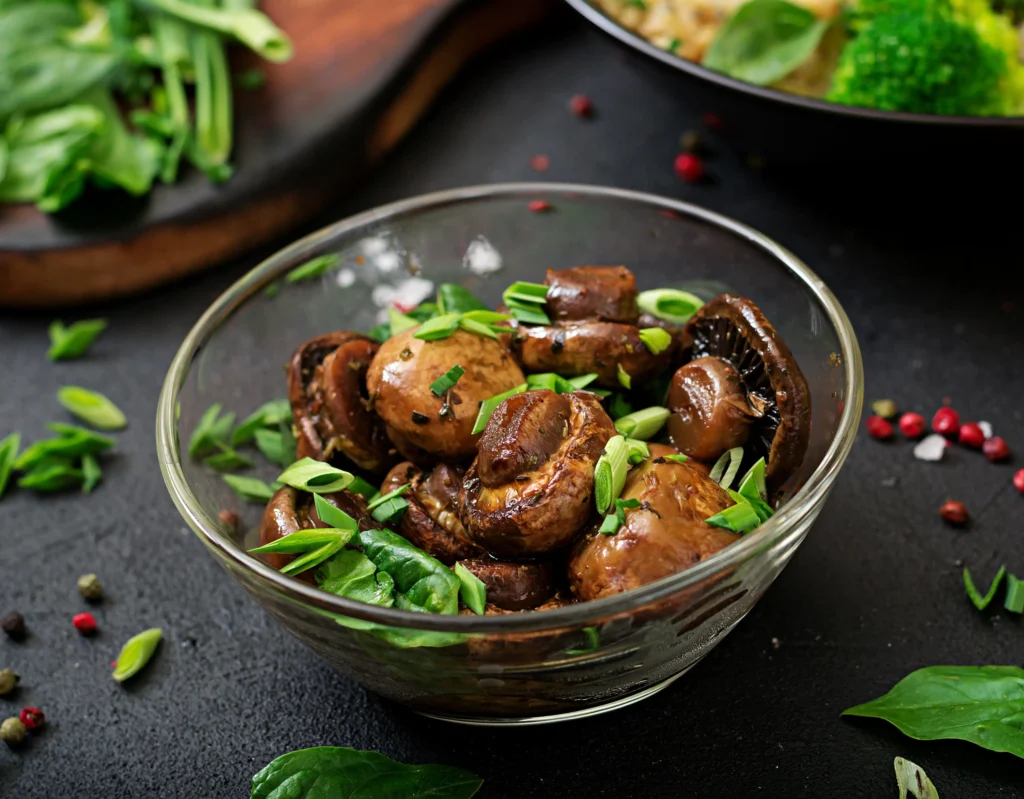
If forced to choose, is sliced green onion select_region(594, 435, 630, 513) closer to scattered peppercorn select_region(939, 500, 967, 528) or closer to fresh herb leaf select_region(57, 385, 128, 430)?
scattered peppercorn select_region(939, 500, 967, 528)

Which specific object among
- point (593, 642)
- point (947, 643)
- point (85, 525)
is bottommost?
point (85, 525)

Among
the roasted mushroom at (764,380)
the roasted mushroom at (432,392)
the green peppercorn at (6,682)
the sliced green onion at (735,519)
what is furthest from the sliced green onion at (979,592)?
the green peppercorn at (6,682)

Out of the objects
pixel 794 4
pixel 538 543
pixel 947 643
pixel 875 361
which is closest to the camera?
pixel 538 543

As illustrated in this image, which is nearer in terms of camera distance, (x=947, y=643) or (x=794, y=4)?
(x=947, y=643)

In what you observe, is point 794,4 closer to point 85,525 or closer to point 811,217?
point 811,217

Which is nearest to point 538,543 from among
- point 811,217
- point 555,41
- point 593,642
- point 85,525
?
point 593,642

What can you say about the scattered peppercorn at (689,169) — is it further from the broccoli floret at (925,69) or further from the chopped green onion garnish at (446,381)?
the chopped green onion garnish at (446,381)

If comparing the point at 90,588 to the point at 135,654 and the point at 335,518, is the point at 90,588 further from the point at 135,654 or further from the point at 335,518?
the point at 335,518
